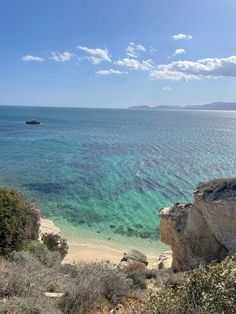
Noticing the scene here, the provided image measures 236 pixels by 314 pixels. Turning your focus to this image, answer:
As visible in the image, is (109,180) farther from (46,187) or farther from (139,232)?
(139,232)

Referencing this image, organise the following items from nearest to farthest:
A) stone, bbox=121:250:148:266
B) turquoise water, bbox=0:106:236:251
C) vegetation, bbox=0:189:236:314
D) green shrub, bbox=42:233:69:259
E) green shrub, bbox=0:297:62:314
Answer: vegetation, bbox=0:189:236:314 < green shrub, bbox=0:297:62:314 < green shrub, bbox=42:233:69:259 < stone, bbox=121:250:148:266 < turquoise water, bbox=0:106:236:251

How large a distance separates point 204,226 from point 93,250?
9807 mm

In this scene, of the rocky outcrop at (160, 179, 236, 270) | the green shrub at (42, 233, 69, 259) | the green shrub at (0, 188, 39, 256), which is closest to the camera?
the green shrub at (0, 188, 39, 256)

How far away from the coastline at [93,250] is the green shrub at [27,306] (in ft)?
44.3

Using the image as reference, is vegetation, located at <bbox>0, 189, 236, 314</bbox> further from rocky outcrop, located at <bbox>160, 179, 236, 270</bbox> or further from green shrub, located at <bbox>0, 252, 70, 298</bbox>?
rocky outcrop, located at <bbox>160, 179, 236, 270</bbox>

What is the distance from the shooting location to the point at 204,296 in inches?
259

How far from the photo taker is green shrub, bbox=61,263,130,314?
920cm

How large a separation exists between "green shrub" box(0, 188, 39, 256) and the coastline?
5591 millimetres

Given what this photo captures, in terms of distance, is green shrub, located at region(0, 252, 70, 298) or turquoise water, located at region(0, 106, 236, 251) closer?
green shrub, located at region(0, 252, 70, 298)

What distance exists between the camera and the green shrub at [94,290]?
9203 mm

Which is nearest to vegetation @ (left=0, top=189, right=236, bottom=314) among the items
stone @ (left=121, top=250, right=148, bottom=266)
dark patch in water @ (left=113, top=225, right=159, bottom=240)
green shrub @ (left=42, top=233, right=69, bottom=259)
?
green shrub @ (left=42, top=233, right=69, bottom=259)

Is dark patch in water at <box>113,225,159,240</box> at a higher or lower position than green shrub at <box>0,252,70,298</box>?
lower

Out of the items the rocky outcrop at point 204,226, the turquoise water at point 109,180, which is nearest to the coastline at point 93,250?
the turquoise water at point 109,180

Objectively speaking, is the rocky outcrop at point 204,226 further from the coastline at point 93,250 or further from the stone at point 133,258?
the coastline at point 93,250
